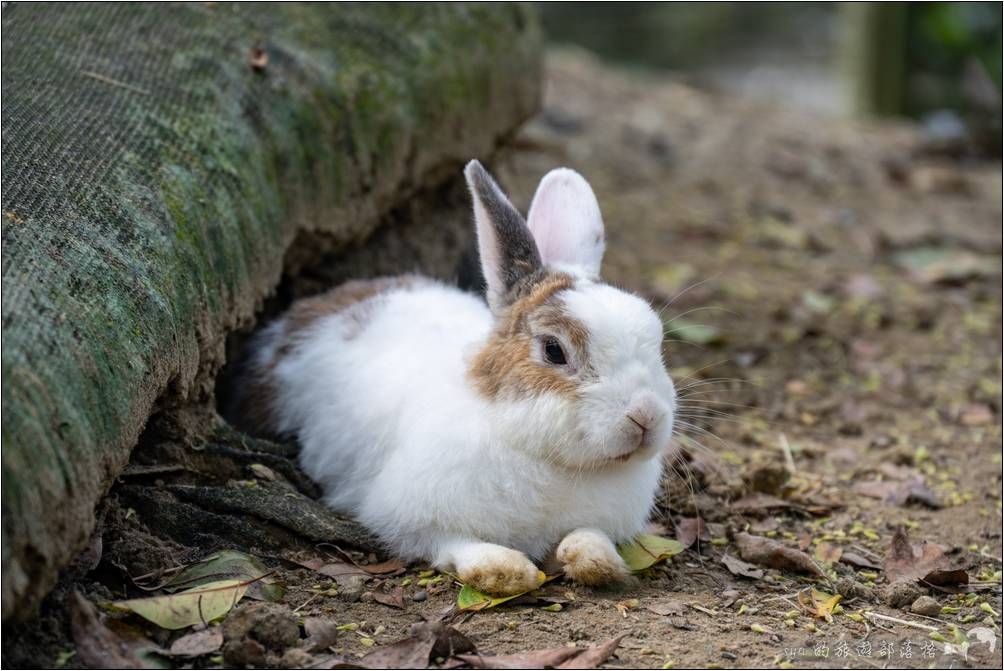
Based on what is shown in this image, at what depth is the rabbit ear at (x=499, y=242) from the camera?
10.8 feet

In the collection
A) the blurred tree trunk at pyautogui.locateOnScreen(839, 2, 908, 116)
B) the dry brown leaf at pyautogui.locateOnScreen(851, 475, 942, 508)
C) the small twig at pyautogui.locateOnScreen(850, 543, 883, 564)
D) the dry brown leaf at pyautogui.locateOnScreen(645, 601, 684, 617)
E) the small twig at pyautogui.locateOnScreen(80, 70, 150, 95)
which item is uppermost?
the blurred tree trunk at pyautogui.locateOnScreen(839, 2, 908, 116)

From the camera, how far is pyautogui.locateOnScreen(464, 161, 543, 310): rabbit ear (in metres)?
3.30

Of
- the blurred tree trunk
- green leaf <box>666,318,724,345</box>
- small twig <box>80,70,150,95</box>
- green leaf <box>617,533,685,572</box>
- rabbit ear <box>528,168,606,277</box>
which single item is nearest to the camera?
green leaf <box>617,533,685,572</box>

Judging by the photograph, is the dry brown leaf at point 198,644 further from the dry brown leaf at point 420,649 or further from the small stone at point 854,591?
the small stone at point 854,591

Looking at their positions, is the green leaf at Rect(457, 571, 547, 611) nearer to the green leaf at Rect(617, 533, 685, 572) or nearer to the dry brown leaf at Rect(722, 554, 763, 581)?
the green leaf at Rect(617, 533, 685, 572)

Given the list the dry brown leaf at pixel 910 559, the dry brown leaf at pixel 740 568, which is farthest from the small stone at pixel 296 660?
the dry brown leaf at pixel 910 559

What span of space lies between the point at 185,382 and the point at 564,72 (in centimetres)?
597

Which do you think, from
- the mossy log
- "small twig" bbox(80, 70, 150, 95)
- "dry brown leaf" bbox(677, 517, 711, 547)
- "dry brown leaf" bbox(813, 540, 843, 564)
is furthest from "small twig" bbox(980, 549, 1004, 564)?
"small twig" bbox(80, 70, 150, 95)

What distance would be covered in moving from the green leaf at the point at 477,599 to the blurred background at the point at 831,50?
248 inches

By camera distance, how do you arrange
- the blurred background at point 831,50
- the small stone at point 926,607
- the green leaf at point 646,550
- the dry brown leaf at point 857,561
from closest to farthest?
1. the small stone at point 926,607
2. the green leaf at point 646,550
3. the dry brown leaf at point 857,561
4. the blurred background at point 831,50

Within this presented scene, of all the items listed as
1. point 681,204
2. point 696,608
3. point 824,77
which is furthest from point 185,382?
point 824,77

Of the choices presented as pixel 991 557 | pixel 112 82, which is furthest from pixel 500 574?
pixel 112 82

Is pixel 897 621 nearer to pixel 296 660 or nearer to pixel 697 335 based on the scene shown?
pixel 296 660

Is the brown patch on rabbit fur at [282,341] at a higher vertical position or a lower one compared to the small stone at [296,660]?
higher
